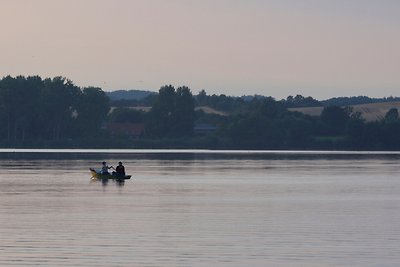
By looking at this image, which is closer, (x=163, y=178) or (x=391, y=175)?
A: (x=163, y=178)

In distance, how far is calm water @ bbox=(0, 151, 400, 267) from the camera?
1502 inches

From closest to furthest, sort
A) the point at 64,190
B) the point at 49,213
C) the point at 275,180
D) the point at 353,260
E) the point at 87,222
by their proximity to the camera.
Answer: the point at 353,260
the point at 87,222
the point at 49,213
the point at 64,190
the point at 275,180

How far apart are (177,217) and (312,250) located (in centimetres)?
1357

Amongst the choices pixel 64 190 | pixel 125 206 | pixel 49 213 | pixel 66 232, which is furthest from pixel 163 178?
pixel 66 232

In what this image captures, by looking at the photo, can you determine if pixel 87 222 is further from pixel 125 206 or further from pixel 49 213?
pixel 125 206

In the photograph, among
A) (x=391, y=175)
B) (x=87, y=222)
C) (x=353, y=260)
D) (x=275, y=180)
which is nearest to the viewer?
(x=353, y=260)

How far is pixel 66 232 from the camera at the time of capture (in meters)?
45.2

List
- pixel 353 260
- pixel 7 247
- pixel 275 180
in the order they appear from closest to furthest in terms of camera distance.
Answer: pixel 353 260 < pixel 7 247 < pixel 275 180

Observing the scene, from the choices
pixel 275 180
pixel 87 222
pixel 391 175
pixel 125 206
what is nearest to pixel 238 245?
pixel 87 222

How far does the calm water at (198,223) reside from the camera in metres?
38.2

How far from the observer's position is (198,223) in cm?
4956

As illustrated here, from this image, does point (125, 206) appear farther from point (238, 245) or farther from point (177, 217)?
point (238, 245)

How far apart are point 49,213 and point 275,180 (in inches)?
1451

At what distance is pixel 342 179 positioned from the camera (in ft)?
301
